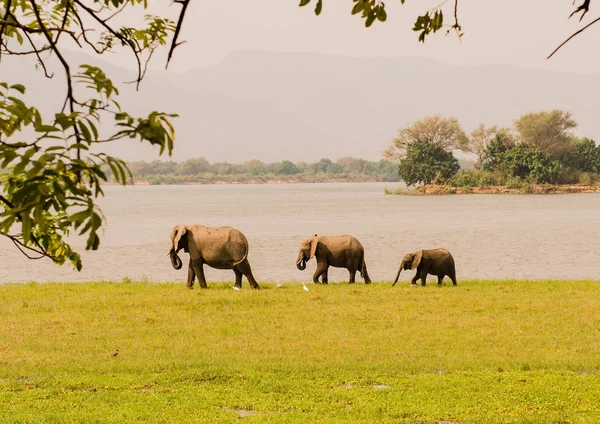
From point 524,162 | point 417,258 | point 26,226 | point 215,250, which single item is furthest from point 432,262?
point 524,162

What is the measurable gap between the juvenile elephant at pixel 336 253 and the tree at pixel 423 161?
73.4m

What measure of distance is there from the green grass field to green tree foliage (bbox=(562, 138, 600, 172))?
8404 cm

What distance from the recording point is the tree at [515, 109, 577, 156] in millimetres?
99938

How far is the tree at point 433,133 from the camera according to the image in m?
112

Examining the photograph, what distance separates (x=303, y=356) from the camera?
1198 cm

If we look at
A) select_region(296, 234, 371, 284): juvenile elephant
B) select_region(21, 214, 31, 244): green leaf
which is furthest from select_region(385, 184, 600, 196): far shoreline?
select_region(21, 214, 31, 244): green leaf

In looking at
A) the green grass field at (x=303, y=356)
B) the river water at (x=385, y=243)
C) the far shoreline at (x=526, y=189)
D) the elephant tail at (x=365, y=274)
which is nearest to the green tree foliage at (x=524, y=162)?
the far shoreline at (x=526, y=189)

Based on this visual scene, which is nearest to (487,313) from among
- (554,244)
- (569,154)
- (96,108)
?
(96,108)

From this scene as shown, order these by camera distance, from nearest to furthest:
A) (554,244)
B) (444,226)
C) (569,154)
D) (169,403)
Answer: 1. (169,403)
2. (554,244)
3. (444,226)
4. (569,154)

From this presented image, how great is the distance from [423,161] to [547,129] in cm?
1868

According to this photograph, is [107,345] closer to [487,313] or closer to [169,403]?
[169,403]

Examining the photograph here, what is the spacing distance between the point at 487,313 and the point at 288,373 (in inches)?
242

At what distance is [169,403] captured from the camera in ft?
30.9

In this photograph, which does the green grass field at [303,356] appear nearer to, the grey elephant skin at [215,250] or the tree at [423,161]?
the grey elephant skin at [215,250]
